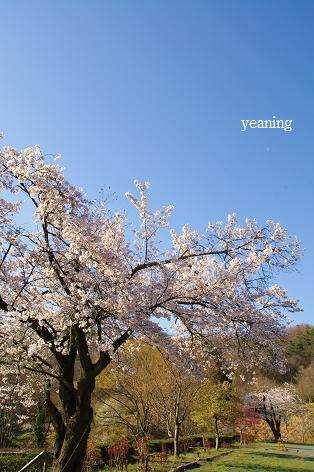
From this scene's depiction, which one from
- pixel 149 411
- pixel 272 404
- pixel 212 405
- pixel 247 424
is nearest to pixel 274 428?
pixel 272 404

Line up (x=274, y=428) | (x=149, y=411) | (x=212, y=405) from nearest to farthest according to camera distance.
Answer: (x=149, y=411), (x=212, y=405), (x=274, y=428)

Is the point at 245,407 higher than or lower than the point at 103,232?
lower

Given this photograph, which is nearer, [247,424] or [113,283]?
[113,283]

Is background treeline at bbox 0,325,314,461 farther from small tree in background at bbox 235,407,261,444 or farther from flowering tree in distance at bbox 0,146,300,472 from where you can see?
flowering tree in distance at bbox 0,146,300,472

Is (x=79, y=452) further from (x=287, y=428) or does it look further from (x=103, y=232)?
(x=287, y=428)

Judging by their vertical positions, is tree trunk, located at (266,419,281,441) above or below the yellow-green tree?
below

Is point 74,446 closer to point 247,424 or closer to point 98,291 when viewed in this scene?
point 98,291

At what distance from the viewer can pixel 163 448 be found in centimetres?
2198

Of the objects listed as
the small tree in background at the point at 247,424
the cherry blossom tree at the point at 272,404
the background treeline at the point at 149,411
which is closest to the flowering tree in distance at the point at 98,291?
the background treeline at the point at 149,411

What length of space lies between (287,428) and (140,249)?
44.3 meters

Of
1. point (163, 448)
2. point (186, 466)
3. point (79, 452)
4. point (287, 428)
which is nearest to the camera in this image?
point (79, 452)

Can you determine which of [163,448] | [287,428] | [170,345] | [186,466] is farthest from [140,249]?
[287,428]

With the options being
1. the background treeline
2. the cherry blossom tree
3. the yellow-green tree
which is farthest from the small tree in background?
the yellow-green tree

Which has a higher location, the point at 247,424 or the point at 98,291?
the point at 98,291
